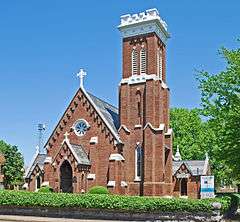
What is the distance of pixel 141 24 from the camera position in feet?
138

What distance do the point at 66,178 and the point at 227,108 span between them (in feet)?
60.4

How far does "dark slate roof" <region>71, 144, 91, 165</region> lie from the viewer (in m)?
39.0

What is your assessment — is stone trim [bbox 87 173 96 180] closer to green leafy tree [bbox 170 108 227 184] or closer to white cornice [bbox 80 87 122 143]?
white cornice [bbox 80 87 122 143]

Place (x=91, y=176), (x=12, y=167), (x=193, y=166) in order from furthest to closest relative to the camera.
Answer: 1. (x=12, y=167)
2. (x=193, y=166)
3. (x=91, y=176)

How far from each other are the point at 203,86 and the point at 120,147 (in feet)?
43.1

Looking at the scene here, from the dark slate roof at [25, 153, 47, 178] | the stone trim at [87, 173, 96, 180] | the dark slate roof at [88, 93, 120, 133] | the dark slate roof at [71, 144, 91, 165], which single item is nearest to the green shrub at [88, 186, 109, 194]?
the stone trim at [87, 173, 96, 180]

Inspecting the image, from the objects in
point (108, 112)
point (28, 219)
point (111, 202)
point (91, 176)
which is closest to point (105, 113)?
point (108, 112)

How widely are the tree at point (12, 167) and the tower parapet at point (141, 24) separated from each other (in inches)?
1852

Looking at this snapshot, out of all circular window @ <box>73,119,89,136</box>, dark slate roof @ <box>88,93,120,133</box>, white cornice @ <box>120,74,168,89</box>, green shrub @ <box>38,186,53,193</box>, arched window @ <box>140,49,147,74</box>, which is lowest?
green shrub @ <box>38,186,53,193</box>

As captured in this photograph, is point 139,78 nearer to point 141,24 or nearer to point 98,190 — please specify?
point 141,24

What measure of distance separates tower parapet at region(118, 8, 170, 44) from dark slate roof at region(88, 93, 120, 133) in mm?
7475

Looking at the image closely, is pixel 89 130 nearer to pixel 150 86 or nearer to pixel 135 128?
pixel 135 128

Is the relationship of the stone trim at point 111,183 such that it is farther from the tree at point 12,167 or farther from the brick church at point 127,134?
the tree at point 12,167

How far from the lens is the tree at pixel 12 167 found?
8025 centimetres
